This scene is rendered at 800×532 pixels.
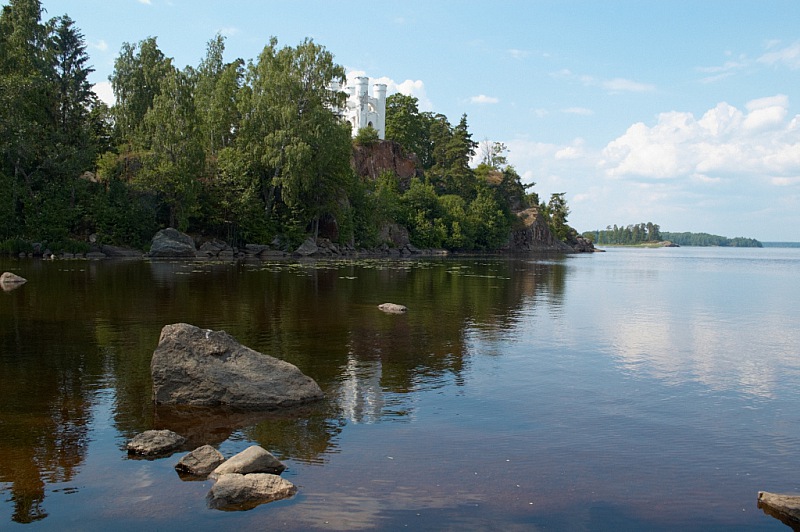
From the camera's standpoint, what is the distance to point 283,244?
82.4 m

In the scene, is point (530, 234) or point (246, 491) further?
point (530, 234)

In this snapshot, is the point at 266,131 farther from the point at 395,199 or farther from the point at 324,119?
the point at 395,199

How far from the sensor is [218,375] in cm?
1314

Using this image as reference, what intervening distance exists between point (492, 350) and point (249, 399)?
9.28 meters

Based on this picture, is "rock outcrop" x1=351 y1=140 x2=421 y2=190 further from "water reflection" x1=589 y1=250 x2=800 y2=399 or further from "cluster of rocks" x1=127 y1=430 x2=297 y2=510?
Result: "cluster of rocks" x1=127 y1=430 x2=297 y2=510

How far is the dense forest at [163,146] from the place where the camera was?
66.8 meters

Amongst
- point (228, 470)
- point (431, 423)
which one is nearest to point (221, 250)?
point (431, 423)

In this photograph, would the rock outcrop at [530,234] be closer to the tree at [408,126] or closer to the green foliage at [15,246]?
the tree at [408,126]

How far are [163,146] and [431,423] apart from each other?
7157 centimetres

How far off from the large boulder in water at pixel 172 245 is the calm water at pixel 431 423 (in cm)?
4402

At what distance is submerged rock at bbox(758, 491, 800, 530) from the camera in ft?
26.9

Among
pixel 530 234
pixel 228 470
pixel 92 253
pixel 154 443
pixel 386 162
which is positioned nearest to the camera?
pixel 228 470

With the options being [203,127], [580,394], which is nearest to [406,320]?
[580,394]

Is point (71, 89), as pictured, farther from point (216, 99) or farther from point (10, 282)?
point (10, 282)
